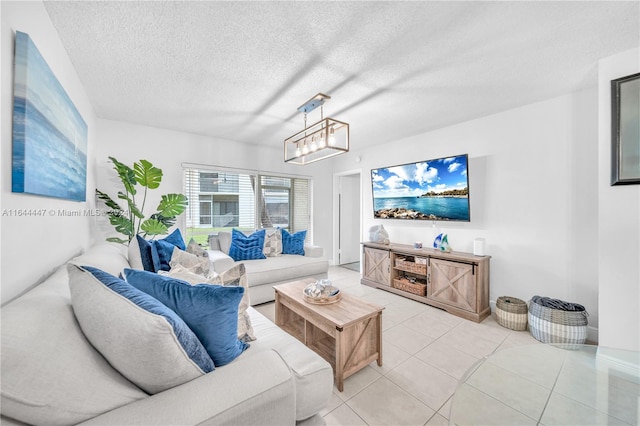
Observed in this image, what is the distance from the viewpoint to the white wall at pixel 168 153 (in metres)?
3.06

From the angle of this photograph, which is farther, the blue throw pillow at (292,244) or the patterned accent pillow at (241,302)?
the blue throw pillow at (292,244)

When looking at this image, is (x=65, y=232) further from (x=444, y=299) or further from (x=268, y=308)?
(x=444, y=299)

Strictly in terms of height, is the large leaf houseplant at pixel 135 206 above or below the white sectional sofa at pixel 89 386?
above

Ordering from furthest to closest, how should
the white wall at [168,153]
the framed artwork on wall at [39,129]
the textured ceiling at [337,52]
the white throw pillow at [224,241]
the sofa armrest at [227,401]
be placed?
the white throw pillow at [224,241]
the white wall at [168,153]
the textured ceiling at [337,52]
the framed artwork on wall at [39,129]
the sofa armrest at [227,401]

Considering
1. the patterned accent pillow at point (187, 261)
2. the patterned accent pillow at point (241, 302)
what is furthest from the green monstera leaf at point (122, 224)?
the patterned accent pillow at point (241, 302)

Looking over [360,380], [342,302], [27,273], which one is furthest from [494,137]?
[27,273]

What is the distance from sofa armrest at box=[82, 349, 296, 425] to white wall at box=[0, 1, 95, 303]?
2.61ft

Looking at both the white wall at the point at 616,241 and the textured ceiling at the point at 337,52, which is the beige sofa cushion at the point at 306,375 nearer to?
the textured ceiling at the point at 337,52

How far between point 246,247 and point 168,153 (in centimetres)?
179

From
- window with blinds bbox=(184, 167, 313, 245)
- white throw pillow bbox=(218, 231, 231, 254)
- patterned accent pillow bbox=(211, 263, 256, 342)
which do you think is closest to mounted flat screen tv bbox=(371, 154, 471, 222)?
window with blinds bbox=(184, 167, 313, 245)

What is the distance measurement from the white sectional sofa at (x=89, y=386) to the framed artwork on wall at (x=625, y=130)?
2.65m

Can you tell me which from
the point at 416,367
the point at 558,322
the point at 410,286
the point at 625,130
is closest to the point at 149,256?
the point at 416,367

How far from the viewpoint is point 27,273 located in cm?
112

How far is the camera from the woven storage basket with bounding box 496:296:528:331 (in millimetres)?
2436
